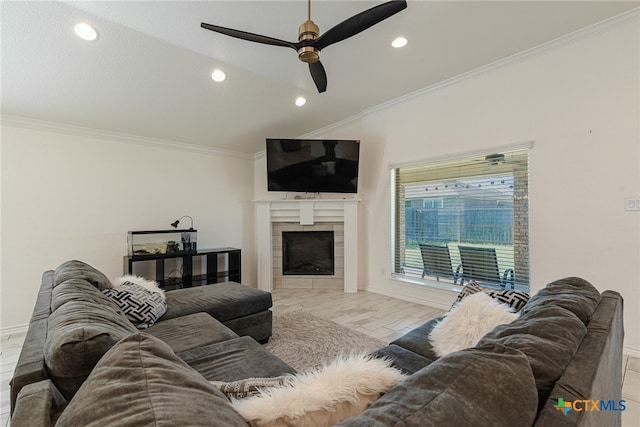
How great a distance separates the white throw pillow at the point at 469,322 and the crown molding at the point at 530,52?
2816mm

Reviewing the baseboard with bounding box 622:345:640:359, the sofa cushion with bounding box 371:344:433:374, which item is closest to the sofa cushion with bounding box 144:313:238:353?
the sofa cushion with bounding box 371:344:433:374

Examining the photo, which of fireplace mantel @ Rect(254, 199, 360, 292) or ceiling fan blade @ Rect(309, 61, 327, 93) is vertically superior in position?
ceiling fan blade @ Rect(309, 61, 327, 93)

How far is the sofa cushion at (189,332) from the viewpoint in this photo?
1.82 metres

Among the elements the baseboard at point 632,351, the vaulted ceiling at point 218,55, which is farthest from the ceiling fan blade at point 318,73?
the baseboard at point 632,351

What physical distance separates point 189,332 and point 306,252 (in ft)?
10.7

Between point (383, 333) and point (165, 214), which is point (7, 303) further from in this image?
point (383, 333)

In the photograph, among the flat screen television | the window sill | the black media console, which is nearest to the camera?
the window sill

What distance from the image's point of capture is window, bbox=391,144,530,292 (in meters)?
3.24

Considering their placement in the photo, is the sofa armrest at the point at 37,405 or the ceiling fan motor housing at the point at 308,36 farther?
the ceiling fan motor housing at the point at 308,36

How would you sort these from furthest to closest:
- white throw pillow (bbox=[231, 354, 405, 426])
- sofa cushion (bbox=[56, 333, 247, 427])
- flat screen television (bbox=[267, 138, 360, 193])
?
flat screen television (bbox=[267, 138, 360, 193]), white throw pillow (bbox=[231, 354, 405, 426]), sofa cushion (bbox=[56, 333, 247, 427])

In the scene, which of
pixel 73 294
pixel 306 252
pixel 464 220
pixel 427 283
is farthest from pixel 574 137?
pixel 73 294

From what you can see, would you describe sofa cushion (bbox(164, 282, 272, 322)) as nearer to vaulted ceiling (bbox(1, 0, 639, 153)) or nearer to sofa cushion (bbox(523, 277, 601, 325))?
sofa cushion (bbox(523, 277, 601, 325))

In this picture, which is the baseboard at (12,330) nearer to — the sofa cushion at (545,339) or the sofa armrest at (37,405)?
the sofa armrest at (37,405)

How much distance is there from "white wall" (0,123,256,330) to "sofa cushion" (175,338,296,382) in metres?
3.18
